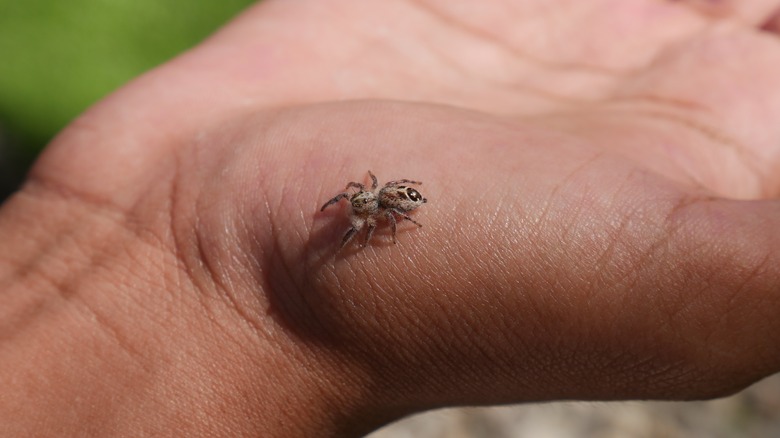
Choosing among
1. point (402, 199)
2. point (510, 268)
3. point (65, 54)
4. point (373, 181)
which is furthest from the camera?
point (65, 54)

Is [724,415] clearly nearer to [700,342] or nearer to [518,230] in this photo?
[700,342]

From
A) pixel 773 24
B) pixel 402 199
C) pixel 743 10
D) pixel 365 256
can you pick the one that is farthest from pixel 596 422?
pixel 402 199

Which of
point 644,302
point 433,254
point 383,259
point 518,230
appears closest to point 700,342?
point 644,302

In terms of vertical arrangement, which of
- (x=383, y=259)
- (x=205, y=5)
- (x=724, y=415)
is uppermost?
(x=205, y=5)

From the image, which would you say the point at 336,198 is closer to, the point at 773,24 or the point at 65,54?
the point at 773,24

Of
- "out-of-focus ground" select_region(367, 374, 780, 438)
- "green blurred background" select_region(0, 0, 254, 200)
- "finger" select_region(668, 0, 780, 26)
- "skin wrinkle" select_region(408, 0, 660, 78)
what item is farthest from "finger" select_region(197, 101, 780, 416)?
"green blurred background" select_region(0, 0, 254, 200)

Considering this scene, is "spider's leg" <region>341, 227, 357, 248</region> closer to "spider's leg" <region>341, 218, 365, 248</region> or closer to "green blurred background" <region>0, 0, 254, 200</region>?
"spider's leg" <region>341, 218, 365, 248</region>

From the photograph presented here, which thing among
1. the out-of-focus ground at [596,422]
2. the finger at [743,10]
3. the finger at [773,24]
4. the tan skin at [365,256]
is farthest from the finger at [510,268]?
the finger at [743,10]
